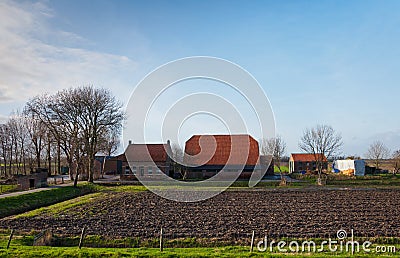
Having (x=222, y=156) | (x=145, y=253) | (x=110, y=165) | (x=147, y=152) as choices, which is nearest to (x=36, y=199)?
(x=145, y=253)

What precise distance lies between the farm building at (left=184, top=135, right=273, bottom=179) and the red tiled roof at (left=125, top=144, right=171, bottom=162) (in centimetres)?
311

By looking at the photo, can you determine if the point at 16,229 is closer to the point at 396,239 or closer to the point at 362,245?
the point at 362,245

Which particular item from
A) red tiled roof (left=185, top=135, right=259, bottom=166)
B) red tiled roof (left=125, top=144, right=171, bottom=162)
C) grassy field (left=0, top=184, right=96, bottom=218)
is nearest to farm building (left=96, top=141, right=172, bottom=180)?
red tiled roof (left=125, top=144, right=171, bottom=162)

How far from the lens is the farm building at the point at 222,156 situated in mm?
50812

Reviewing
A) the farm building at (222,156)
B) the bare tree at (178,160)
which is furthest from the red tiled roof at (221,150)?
the bare tree at (178,160)

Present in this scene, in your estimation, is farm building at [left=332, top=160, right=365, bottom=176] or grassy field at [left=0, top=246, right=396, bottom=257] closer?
grassy field at [left=0, top=246, right=396, bottom=257]

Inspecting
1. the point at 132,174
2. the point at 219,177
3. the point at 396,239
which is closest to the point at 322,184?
the point at 219,177

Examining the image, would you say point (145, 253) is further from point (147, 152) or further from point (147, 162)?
point (147, 152)

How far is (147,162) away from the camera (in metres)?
52.5

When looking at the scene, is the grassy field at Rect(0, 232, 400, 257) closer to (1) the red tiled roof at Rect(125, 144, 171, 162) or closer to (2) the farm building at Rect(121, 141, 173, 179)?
(2) the farm building at Rect(121, 141, 173, 179)

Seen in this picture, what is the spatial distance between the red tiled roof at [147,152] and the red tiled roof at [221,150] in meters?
3.16

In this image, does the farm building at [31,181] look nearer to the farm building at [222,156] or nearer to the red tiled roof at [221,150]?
the farm building at [222,156]

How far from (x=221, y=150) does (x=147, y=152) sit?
34.1ft

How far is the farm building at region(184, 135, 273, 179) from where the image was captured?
50.8 metres
